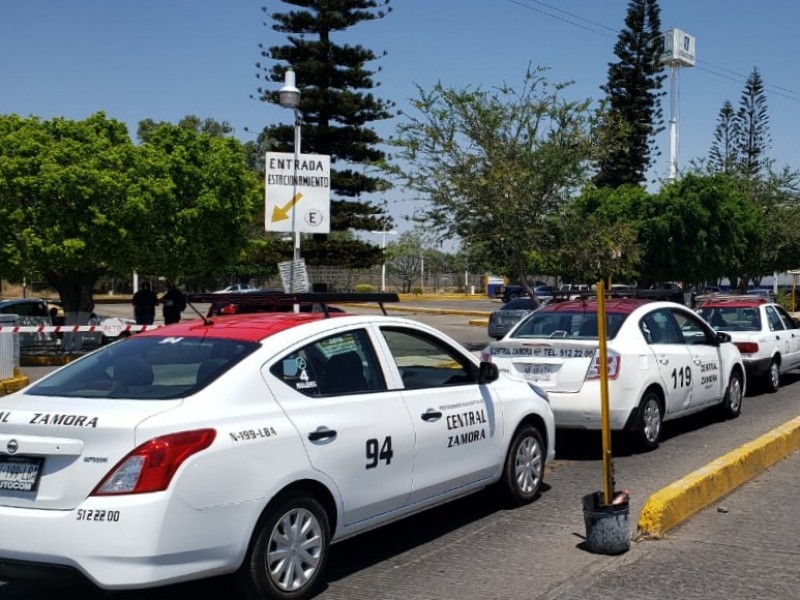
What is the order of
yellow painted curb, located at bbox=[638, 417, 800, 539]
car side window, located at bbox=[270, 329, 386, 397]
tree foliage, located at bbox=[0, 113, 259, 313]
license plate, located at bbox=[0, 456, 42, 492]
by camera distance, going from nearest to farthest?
1. license plate, located at bbox=[0, 456, 42, 492]
2. car side window, located at bbox=[270, 329, 386, 397]
3. yellow painted curb, located at bbox=[638, 417, 800, 539]
4. tree foliage, located at bbox=[0, 113, 259, 313]

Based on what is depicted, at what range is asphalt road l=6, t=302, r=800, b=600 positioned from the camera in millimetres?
5562

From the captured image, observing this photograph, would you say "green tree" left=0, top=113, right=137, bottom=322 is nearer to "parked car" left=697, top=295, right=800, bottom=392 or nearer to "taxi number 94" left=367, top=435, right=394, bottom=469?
"parked car" left=697, top=295, right=800, bottom=392

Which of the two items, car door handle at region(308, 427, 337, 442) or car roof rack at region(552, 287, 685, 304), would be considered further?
car roof rack at region(552, 287, 685, 304)

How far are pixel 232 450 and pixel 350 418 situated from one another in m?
0.97

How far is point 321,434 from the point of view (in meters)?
5.36

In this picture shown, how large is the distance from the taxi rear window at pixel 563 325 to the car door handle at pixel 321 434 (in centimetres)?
514

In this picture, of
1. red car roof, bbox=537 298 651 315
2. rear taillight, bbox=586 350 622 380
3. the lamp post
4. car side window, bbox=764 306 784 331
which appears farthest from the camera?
car side window, bbox=764 306 784 331

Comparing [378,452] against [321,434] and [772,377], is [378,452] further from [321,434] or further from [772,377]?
[772,377]

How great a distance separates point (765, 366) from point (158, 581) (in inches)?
488

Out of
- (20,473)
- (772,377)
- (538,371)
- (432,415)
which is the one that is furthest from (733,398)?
(20,473)

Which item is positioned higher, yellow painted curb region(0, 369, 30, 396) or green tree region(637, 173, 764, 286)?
green tree region(637, 173, 764, 286)

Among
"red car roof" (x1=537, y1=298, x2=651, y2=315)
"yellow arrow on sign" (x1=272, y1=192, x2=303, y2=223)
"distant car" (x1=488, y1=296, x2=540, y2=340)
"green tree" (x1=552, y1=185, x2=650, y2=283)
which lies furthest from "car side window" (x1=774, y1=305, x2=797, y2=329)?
"distant car" (x1=488, y1=296, x2=540, y2=340)

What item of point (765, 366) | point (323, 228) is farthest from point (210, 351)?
Answer: point (765, 366)

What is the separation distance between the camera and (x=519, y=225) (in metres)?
21.1
